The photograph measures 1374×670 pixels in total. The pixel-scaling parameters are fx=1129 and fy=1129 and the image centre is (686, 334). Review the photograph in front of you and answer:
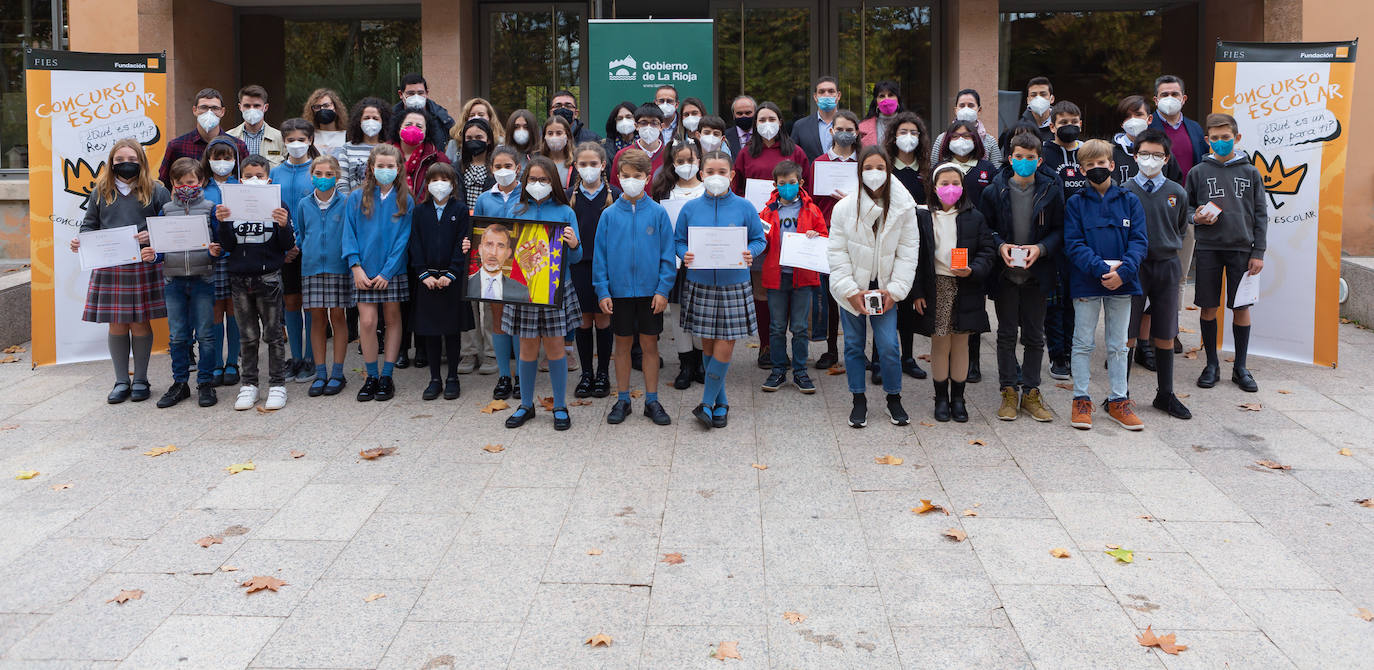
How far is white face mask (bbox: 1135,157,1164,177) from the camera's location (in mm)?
7805

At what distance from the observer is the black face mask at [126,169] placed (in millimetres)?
8227

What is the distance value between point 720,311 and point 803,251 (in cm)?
85

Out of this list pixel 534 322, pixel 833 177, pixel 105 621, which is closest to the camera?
pixel 105 621

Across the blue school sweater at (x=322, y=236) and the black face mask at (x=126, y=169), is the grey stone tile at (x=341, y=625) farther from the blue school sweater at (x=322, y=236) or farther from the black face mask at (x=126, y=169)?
the black face mask at (x=126, y=169)

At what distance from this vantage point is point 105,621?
182 inches

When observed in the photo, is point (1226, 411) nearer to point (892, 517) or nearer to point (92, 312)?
point (892, 517)

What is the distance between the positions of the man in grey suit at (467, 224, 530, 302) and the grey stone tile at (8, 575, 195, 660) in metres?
3.00

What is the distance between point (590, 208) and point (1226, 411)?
4737mm

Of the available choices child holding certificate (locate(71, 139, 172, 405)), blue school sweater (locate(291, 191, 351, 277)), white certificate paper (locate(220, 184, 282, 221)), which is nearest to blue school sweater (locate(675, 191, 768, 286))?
blue school sweater (locate(291, 191, 351, 277))

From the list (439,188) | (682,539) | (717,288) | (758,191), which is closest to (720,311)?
(717,288)

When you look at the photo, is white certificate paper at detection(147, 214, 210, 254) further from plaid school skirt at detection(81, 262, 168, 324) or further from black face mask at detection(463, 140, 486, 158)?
black face mask at detection(463, 140, 486, 158)

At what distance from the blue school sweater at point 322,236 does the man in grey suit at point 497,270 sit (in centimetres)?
142

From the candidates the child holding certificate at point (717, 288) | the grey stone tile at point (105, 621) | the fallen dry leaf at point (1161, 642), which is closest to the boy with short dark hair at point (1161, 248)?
the child holding certificate at point (717, 288)

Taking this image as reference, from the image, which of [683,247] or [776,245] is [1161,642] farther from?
[776,245]
